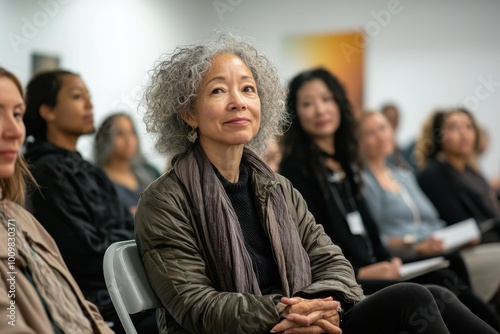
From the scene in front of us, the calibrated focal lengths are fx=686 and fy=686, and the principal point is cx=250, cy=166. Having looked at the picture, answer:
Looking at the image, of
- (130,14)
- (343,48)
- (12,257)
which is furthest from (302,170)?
(343,48)

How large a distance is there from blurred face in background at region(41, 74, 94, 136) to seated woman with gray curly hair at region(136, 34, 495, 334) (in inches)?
33.5

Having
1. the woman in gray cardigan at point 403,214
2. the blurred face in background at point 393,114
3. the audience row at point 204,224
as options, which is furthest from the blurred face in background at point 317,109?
the blurred face in background at point 393,114

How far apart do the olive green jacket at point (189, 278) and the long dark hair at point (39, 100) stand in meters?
1.07

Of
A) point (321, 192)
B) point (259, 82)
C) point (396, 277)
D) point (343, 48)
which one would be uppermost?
point (343, 48)

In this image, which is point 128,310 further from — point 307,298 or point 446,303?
point 446,303

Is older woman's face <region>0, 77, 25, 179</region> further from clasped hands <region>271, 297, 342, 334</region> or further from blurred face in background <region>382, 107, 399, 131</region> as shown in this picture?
blurred face in background <region>382, 107, 399, 131</region>

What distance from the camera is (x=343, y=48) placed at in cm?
827

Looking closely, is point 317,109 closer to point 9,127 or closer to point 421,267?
point 421,267

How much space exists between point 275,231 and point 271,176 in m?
0.21

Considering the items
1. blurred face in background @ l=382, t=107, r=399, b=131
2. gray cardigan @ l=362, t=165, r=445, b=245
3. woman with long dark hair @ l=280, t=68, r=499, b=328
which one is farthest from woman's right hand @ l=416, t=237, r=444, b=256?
blurred face in background @ l=382, t=107, r=399, b=131

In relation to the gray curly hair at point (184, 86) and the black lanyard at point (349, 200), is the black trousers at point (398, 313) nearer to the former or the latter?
the gray curly hair at point (184, 86)

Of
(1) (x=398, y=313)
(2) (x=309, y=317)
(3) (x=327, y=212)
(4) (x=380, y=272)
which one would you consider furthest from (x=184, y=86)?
(4) (x=380, y=272)

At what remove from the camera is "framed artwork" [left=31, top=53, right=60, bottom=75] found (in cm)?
486

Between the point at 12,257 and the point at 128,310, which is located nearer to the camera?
the point at 12,257
